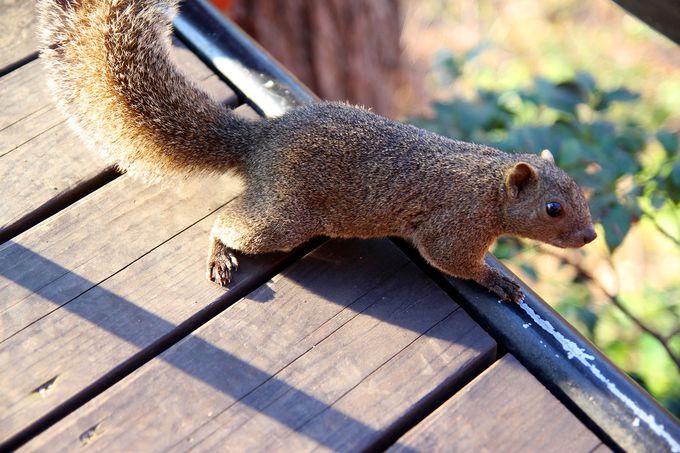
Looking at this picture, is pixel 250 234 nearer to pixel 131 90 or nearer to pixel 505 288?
pixel 131 90

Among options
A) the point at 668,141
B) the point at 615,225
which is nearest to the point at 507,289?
the point at 615,225

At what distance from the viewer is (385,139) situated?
2.40 meters

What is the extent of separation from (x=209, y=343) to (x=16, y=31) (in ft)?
5.00

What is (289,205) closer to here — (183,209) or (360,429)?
(183,209)

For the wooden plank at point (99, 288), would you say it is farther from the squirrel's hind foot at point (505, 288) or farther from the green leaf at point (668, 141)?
the green leaf at point (668, 141)

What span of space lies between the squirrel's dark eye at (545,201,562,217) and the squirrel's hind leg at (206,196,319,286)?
0.75 m

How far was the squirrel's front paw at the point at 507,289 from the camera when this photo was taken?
2141mm

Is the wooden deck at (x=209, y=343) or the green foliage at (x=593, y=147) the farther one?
the green foliage at (x=593, y=147)

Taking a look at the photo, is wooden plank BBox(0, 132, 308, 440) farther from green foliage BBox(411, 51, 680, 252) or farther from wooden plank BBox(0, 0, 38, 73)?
green foliage BBox(411, 51, 680, 252)

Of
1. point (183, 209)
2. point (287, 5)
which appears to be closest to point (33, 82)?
point (183, 209)

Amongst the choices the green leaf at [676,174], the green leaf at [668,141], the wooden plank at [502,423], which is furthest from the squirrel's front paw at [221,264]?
the green leaf at [668,141]

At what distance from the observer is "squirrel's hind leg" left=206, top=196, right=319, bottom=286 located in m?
2.21

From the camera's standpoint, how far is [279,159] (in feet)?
7.62

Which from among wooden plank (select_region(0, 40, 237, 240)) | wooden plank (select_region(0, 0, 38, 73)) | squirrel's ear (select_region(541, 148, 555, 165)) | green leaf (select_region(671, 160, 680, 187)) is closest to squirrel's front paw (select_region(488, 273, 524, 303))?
squirrel's ear (select_region(541, 148, 555, 165))
